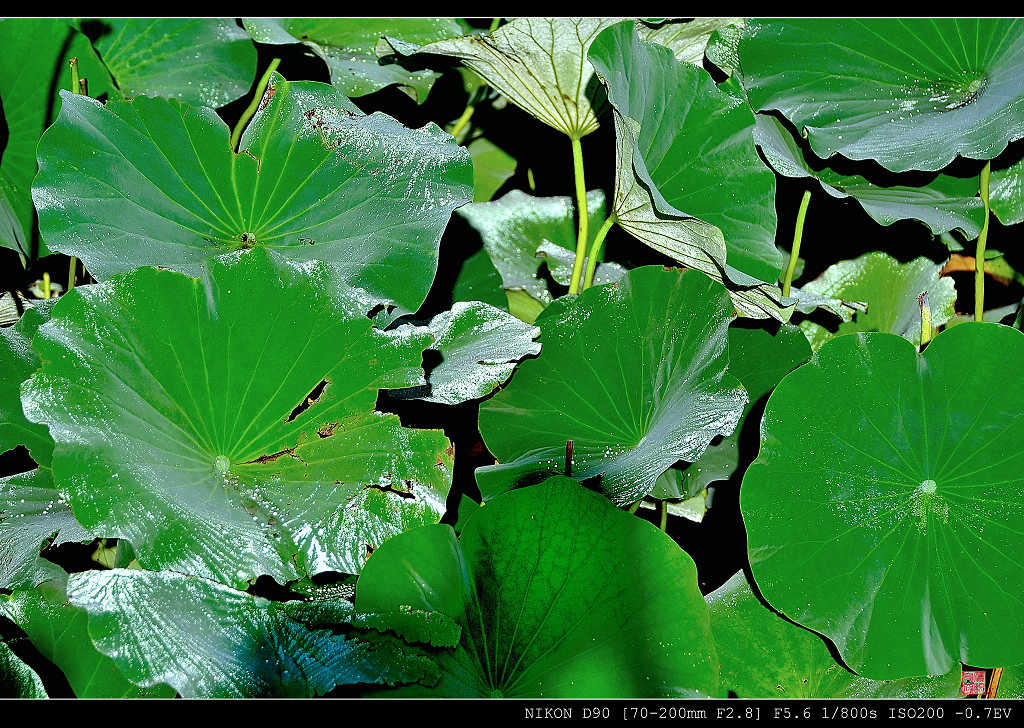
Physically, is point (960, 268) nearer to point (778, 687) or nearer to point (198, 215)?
point (778, 687)

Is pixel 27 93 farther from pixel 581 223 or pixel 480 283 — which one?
pixel 581 223

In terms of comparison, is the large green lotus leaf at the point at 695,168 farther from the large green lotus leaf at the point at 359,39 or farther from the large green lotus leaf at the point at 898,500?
the large green lotus leaf at the point at 359,39

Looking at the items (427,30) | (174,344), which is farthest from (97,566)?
(427,30)

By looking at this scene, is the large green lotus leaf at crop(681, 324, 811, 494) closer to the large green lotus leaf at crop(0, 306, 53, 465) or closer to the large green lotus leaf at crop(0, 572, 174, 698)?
the large green lotus leaf at crop(0, 572, 174, 698)

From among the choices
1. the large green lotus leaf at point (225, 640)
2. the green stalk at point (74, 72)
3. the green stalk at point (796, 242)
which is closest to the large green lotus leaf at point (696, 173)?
the green stalk at point (796, 242)

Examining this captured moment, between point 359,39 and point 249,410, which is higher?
point 359,39

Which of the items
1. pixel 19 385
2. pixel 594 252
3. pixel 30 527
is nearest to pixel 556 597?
pixel 594 252
